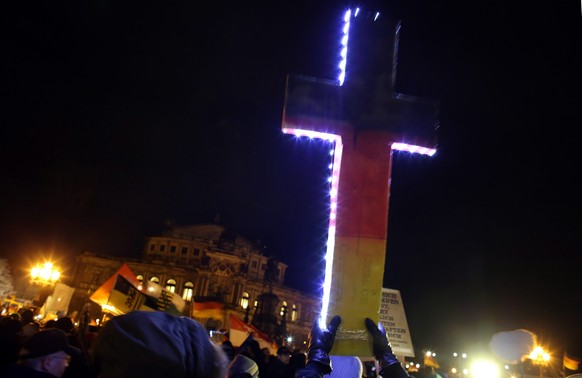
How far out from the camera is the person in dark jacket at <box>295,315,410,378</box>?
8.70 ft

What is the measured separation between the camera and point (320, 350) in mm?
2877

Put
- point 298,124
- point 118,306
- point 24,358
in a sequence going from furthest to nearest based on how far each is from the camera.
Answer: point 118,306 → point 298,124 → point 24,358

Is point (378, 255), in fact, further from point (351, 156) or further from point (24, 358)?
point (24, 358)

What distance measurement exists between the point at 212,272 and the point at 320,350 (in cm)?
6901

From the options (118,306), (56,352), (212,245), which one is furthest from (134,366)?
(212,245)

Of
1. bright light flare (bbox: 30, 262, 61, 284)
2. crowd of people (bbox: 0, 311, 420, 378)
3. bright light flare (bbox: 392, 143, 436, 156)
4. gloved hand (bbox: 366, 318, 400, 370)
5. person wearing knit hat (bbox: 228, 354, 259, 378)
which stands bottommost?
person wearing knit hat (bbox: 228, 354, 259, 378)

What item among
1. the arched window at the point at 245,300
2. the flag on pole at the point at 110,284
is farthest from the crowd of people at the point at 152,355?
the arched window at the point at 245,300

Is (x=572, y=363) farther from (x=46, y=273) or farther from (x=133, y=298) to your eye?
(x=46, y=273)

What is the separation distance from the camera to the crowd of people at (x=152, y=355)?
1561mm

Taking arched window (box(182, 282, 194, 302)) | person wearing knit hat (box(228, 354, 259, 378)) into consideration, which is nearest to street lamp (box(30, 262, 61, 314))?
person wearing knit hat (box(228, 354, 259, 378))

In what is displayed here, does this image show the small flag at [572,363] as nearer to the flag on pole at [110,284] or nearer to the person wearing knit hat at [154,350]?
the flag on pole at [110,284]

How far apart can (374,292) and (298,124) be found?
89.2 inches

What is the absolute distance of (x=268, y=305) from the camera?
66.8 m

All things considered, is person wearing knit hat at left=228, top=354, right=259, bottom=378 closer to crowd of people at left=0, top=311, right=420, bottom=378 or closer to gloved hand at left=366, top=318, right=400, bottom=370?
Answer: crowd of people at left=0, top=311, right=420, bottom=378
